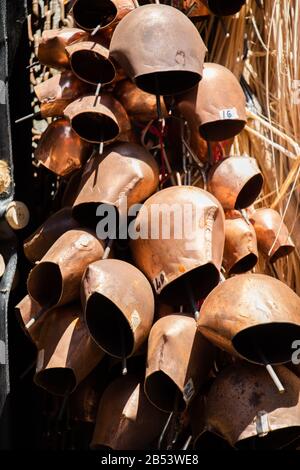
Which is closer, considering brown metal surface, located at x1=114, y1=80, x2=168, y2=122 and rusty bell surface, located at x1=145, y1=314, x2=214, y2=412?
rusty bell surface, located at x1=145, y1=314, x2=214, y2=412

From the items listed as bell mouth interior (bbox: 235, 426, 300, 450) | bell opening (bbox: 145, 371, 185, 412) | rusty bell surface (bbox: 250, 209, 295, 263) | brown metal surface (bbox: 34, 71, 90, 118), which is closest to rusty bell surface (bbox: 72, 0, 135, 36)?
brown metal surface (bbox: 34, 71, 90, 118)

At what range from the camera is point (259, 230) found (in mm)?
1734

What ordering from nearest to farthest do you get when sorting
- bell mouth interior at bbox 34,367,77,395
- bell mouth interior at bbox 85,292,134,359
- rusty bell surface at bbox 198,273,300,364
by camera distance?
rusty bell surface at bbox 198,273,300,364 < bell mouth interior at bbox 85,292,134,359 < bell mouth interior at bbox 34,367,77,395

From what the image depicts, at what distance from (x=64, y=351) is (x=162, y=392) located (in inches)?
7.6

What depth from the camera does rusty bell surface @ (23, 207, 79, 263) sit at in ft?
5.57

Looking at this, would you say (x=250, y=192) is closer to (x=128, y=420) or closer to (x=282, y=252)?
(x=282, y=252)

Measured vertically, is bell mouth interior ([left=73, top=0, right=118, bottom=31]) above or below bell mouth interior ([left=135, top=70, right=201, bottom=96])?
above

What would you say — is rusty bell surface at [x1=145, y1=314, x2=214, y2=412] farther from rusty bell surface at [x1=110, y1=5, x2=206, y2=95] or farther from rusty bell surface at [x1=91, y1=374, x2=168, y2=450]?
rusty bell surface at [x1=110, y1=5, x2=206, y2=95]

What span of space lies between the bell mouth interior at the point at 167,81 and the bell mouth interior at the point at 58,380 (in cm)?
55

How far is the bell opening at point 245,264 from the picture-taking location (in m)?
1.68

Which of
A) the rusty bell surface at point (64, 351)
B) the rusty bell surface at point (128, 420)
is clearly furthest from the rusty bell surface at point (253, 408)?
the rusty bell surface at point (64, 351)

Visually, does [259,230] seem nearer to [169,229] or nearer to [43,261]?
[169,229]

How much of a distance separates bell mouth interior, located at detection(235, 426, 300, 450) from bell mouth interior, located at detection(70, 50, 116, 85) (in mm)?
718

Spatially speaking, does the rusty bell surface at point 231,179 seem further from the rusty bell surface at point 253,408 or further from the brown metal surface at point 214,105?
the rusty bell surface at point 253,408
